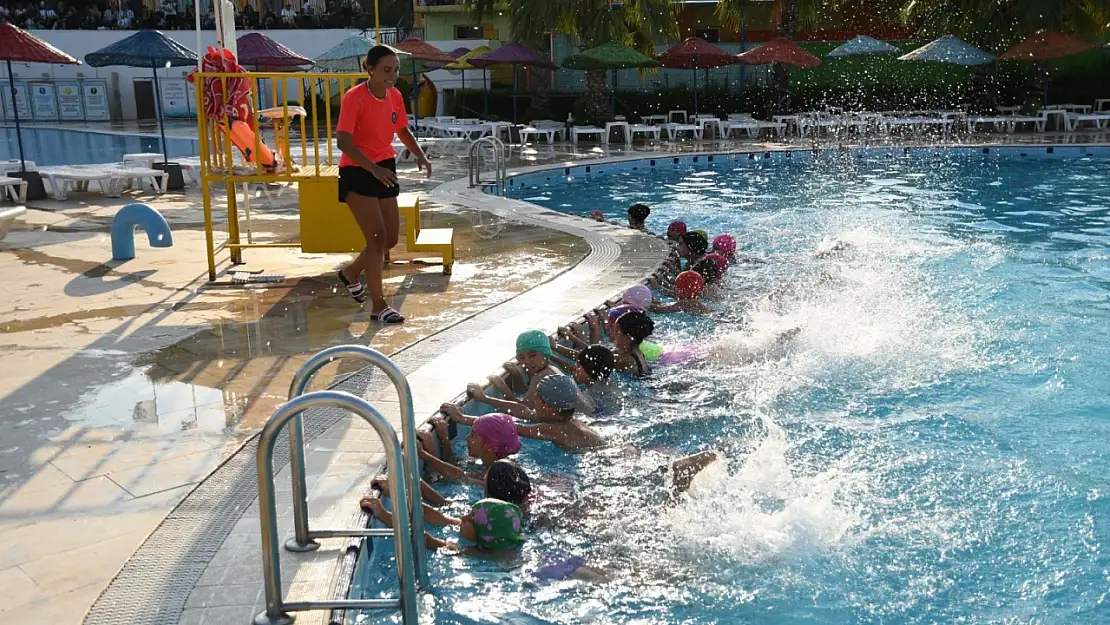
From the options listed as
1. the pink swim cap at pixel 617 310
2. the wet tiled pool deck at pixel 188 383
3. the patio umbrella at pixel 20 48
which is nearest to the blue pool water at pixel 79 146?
the patio umbrella at pixel 20 48

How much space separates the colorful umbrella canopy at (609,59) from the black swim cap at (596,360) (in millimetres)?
17428

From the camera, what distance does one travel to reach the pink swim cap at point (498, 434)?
472 centimetres

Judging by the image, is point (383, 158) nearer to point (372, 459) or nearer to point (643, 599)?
point (372, 459)

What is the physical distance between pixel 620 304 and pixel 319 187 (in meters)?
2.62

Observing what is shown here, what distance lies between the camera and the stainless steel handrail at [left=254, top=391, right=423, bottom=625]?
2717mm

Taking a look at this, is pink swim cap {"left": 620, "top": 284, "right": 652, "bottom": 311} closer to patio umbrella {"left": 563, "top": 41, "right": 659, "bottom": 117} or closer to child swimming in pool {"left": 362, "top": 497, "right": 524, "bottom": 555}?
child swimming in pool {"left": 362, "top": 497, "right": 524, "bottom": 555}

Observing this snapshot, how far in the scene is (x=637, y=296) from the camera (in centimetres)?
739

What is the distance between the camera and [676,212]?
47.0ft

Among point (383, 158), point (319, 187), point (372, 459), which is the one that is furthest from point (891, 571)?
point (319, 187)

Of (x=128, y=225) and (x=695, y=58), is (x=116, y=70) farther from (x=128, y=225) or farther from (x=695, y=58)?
(x=128, y=225)

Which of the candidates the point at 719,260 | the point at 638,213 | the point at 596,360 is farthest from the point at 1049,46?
the point at 596,360

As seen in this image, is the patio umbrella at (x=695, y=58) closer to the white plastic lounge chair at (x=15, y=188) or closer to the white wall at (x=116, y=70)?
the white wall at (x=116, y=70)

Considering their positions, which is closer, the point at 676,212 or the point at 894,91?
the point at 676,212

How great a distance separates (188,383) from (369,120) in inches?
85.6
